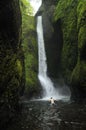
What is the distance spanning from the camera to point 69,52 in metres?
35.4

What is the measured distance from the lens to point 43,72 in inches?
1640

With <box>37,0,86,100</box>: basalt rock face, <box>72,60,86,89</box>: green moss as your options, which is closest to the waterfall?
<box>37,0,86,100</box>: basalt rock face

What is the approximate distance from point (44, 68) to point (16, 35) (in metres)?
20.5

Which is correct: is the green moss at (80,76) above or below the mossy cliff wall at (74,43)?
below

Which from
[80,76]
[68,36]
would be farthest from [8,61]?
[68,36]

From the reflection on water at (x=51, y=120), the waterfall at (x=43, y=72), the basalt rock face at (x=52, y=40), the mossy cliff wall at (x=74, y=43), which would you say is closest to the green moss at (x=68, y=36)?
the mossy cliff wall at (x=74, y=43)

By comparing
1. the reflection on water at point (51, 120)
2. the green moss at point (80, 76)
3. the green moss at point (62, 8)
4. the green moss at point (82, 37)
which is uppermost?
the green moss at point (62, 8)

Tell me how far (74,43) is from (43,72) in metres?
8.75

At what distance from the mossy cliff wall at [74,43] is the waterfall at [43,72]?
302 centimetres

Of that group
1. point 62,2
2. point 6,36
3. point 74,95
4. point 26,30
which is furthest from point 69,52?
point 6,36

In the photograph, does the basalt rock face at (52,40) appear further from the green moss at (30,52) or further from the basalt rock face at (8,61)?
the basalt rock face at (8,61)

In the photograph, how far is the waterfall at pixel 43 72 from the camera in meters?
38.8

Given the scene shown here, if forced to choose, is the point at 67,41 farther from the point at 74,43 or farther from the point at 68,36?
the point at 74,43

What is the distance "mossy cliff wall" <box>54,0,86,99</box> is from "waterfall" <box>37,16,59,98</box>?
302 centimetres
